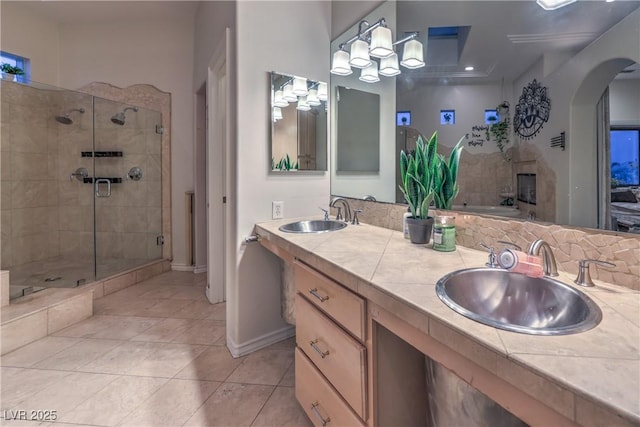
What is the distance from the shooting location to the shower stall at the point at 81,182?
3242 mm

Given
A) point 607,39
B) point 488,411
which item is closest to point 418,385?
point 488,411

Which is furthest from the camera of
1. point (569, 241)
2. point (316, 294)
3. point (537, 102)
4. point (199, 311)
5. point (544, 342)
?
point (199, 311)

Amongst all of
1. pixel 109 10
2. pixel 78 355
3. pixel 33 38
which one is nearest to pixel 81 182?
pixel 33 38

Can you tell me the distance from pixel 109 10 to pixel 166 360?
375 centimetres

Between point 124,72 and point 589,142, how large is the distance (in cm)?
440

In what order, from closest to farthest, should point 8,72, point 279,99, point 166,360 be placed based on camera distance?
point 166,360, point 279,99, point 8,72

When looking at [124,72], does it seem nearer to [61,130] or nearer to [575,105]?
[61,130]

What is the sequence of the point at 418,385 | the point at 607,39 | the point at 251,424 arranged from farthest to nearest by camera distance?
the point at 251,424 → the point at 418,385 → the point at 607,39

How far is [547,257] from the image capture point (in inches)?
36.4

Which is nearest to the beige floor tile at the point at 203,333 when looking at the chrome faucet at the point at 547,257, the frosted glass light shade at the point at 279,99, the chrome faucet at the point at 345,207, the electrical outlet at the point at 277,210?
the electrical outlet at the point at 277,210

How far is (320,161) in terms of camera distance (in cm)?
222

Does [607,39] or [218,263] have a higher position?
[607,39]

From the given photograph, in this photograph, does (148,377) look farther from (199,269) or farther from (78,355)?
(199,269)

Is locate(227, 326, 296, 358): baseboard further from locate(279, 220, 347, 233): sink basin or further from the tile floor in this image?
locate(279, 220, 347, 233): sink basin
